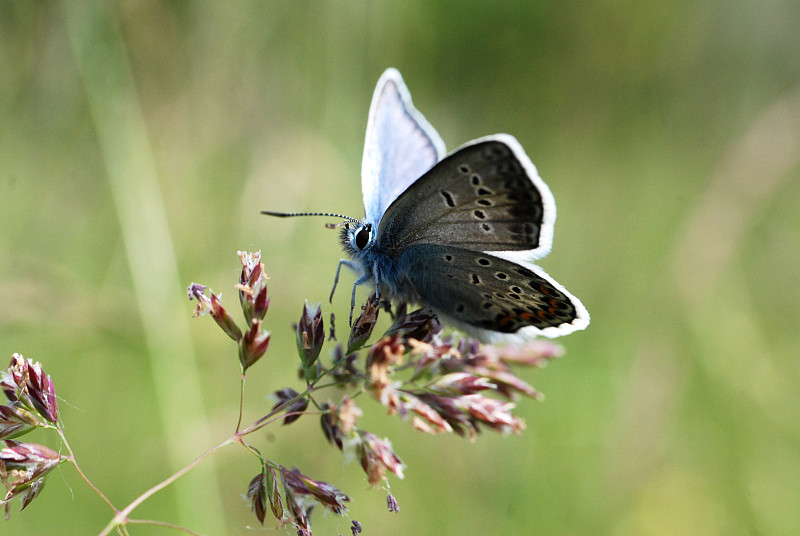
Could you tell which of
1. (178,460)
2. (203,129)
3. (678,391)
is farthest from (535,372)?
(203,129)

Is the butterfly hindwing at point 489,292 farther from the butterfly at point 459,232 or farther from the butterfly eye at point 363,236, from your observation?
the butterfly eye at point 363,236

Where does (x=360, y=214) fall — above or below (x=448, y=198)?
below

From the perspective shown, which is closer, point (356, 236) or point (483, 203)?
point (483, 203)

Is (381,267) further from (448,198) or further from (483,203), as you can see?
(483,203)

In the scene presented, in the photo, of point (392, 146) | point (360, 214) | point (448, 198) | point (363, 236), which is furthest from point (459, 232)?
point (360, 214)

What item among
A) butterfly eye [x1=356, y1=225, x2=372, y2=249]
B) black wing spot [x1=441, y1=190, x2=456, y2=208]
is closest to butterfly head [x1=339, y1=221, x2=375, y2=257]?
butterfly eye [x1=356, y1=225, x2=372, y2=249]

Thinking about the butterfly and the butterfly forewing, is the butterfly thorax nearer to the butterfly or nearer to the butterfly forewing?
the butterfly

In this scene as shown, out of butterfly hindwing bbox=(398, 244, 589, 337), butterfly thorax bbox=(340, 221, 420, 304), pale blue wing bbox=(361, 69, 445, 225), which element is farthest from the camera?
pale blue wing bbox=(361, 69, 445, 225)

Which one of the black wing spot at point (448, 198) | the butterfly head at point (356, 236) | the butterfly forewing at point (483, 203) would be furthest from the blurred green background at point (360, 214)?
the black wing spot at point (448, 198)
